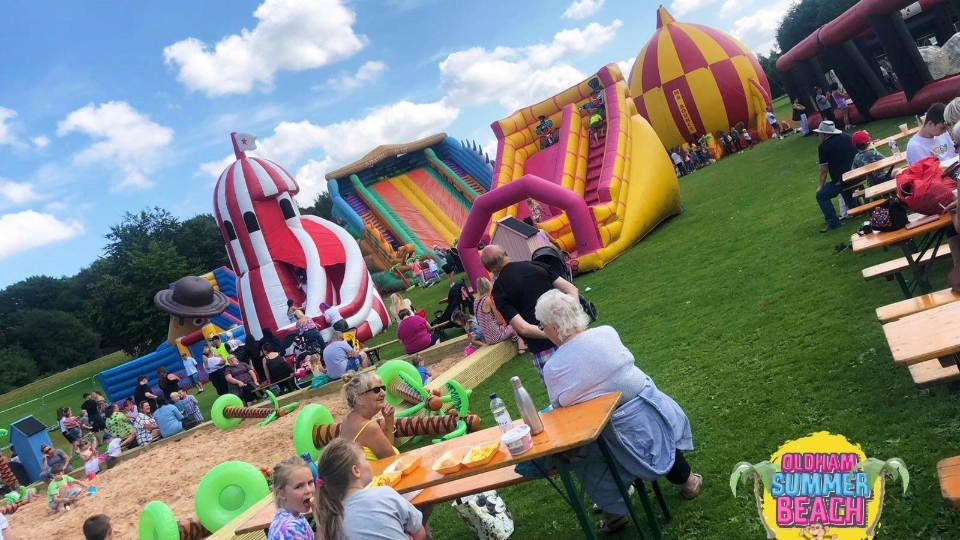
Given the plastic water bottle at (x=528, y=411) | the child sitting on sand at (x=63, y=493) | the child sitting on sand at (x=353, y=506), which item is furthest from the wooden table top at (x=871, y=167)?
the child sitting on sand at (x=63, y=493)

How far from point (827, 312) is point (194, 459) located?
8.34m

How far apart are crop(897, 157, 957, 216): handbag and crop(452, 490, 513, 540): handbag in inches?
141

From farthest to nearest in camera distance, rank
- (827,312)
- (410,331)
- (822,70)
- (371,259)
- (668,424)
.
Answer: (371,259), (822,70), (410,331), (827,312), (668,424)

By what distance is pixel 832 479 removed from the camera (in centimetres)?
252

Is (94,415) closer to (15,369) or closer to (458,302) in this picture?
(458,302)

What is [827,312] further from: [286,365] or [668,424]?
[286,365]

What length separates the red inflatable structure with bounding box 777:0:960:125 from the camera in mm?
13656

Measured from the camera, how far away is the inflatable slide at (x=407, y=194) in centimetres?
2667

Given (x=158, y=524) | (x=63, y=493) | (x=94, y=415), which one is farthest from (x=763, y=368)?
(x=94, y=415)

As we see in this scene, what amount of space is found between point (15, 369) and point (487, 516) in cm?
5218

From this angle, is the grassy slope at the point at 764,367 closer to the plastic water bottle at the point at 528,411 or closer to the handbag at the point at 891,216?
the handbag at the point at 891,216

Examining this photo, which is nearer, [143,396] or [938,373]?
[938,373]

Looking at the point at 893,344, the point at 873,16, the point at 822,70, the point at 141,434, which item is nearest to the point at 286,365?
the point at 141,434

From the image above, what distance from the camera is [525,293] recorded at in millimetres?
4922
